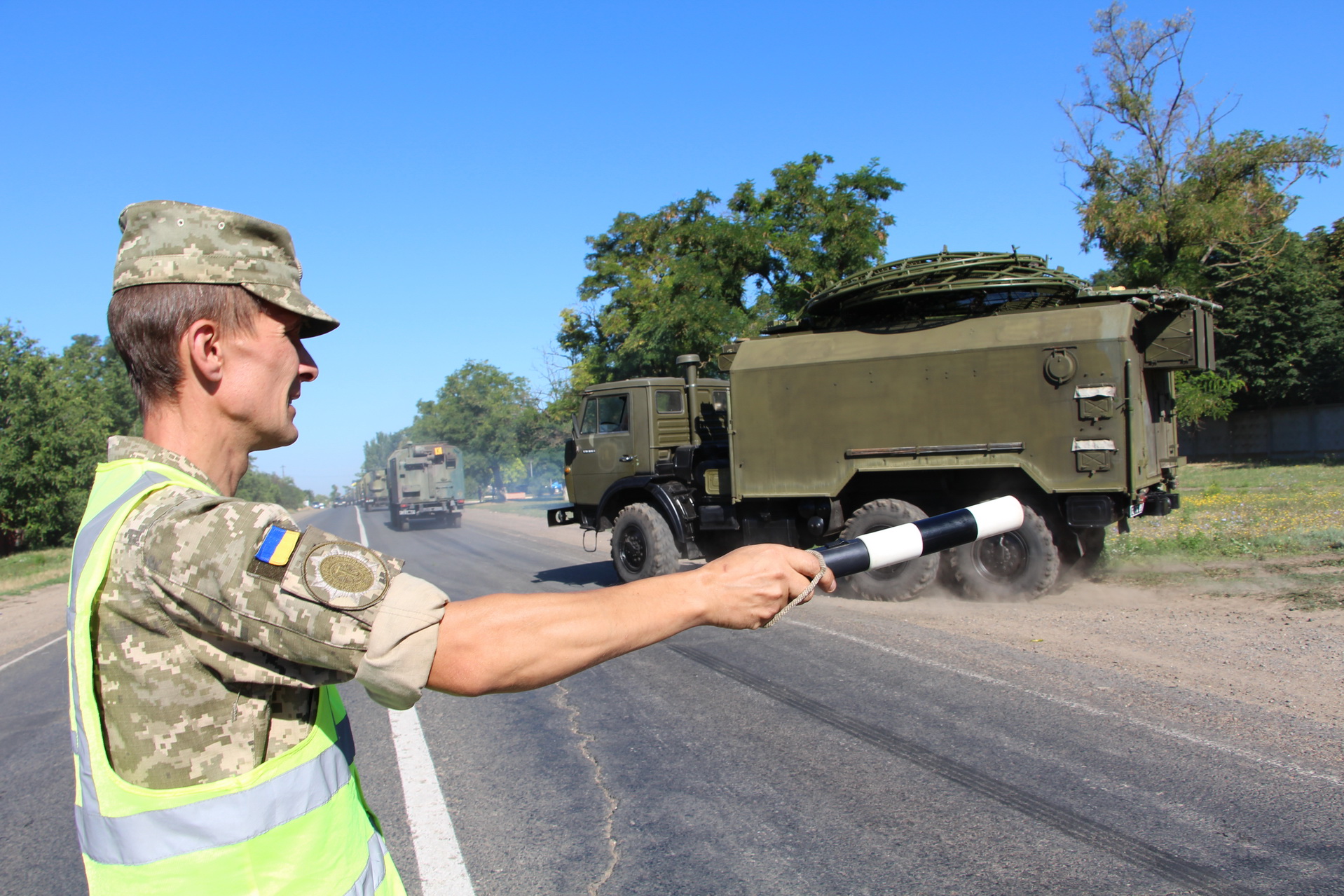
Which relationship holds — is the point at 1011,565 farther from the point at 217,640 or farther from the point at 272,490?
the point at 272,490

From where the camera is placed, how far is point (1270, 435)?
34.1 metres

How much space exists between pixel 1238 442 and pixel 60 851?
4060cm

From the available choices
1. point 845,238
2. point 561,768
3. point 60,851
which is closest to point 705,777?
point 561,768

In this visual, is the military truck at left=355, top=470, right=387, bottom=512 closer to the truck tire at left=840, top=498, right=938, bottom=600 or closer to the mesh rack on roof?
the truck tire at left=840, top=498, right=938, bottom=600

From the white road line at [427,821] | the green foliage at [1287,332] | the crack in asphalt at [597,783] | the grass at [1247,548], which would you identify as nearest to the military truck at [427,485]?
the grass at [1247,548]

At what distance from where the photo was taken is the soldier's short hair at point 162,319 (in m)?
1.20

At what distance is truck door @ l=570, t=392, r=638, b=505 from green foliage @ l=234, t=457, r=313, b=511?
86.3ft

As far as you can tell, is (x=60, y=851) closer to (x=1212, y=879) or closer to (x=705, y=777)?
(x=705, y=777)

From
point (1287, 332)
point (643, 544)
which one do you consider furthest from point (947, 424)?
point (1287, 332)

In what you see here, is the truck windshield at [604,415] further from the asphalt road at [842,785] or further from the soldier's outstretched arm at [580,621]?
the soldier's outstretched arm at [580,621]

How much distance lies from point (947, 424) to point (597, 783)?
6007mm

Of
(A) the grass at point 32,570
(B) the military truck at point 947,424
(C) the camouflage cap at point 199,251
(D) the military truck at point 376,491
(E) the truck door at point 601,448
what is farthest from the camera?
(D) the military truck at point 376,491

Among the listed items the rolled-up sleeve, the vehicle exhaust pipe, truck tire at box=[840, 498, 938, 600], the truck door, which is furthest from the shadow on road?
the rolled-up sleeve

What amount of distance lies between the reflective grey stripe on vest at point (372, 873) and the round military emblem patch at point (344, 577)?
A: 49cm
